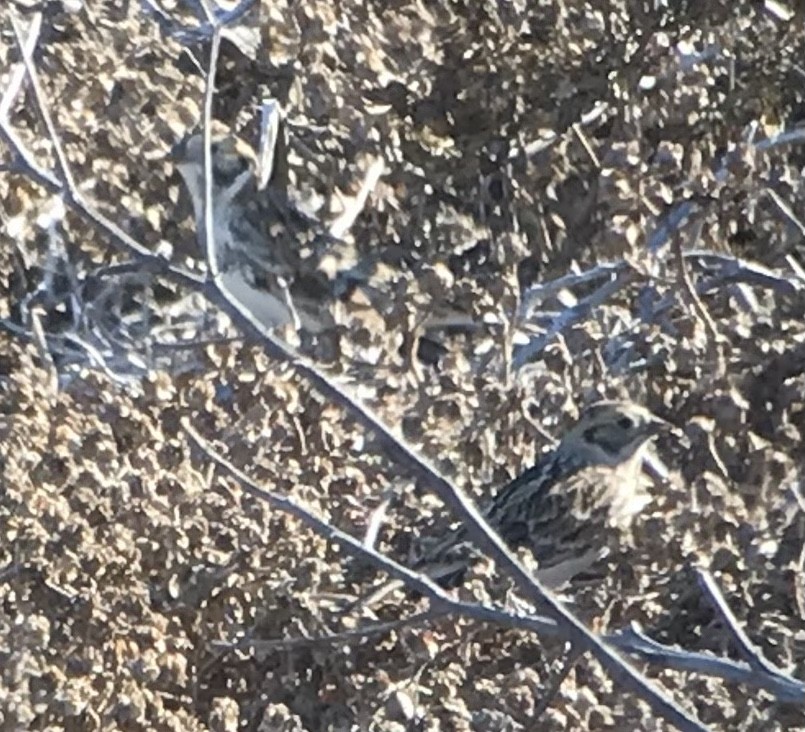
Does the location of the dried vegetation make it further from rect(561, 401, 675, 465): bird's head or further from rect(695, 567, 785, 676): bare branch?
rect(695, 567, 785, 676): bare branch

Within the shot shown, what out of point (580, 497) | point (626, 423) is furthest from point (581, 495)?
point (626, 423)

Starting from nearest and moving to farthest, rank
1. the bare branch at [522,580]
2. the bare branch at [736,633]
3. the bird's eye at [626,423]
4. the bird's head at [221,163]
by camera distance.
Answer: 1. the bare branch at [522,580]
2. the bare branch at [736,633]
3. the bird's eye at [626,423]
4. the bird's head at [221,163]

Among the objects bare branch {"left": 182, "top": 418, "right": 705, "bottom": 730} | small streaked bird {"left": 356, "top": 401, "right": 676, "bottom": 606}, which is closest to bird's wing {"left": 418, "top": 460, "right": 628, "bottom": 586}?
small streaked bird {"left": 356, "top": 401, "right": 676, "bottom": 606}

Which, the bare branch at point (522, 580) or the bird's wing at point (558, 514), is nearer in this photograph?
the bare branch at point (522, 580)

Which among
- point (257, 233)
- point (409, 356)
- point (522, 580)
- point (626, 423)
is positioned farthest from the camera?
point (257, 233)

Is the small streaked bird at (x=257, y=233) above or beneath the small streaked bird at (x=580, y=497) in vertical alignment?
above

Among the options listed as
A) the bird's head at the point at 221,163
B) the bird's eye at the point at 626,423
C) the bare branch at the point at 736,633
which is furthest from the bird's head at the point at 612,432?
the bare branch at the point at 736,633

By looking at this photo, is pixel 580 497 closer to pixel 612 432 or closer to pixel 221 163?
pixel 612 432

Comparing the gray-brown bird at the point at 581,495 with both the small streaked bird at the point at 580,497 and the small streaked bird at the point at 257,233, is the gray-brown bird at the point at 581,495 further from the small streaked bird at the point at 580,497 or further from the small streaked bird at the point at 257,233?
the small streaked bird at the point at 257,233
